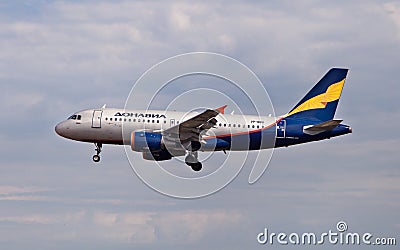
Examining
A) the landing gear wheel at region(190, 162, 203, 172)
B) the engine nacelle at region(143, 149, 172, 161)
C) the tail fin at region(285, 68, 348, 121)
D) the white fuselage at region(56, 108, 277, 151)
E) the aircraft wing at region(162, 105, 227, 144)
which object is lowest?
the landing gear wheel at region(190, 162, 203, 172)

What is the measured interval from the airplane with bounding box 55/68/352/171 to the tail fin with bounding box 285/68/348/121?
118 cm

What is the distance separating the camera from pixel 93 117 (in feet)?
312

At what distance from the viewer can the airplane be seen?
9206 cm

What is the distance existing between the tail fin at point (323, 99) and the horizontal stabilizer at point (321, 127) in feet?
10.2

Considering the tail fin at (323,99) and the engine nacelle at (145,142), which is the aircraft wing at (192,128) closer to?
the engine nacelle at (145,142)

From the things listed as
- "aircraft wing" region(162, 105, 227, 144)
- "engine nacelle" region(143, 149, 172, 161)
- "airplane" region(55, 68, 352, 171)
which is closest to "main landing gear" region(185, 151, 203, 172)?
"airplane" region(55, 68, 352, 171)

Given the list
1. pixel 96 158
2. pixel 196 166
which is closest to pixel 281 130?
pixel 196 166

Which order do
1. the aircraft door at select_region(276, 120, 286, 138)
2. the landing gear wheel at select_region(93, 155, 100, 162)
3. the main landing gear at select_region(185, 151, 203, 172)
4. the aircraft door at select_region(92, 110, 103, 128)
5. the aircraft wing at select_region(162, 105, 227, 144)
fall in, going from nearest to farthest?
the aircraft wing at select_region(162, 105, 227, 144) < the main landing gear at select_region(185, 151, 203, 172) < the aircraft door at select_region(92, 110, 103, 128) < the aircraft door at select_region(276, 120, 286, 138) < the landing gear wheel at select_region(93, 155, 100, 162)

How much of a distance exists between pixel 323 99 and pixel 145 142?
20.1 meters

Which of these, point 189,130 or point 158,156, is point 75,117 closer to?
point 158,156

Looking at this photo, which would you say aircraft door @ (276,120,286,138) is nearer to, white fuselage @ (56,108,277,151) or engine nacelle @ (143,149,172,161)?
white fuselage @ (56,108,277,151)

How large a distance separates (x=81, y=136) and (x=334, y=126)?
23.4 meters

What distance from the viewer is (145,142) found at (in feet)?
295

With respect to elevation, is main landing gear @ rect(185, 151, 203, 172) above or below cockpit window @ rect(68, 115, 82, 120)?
below
